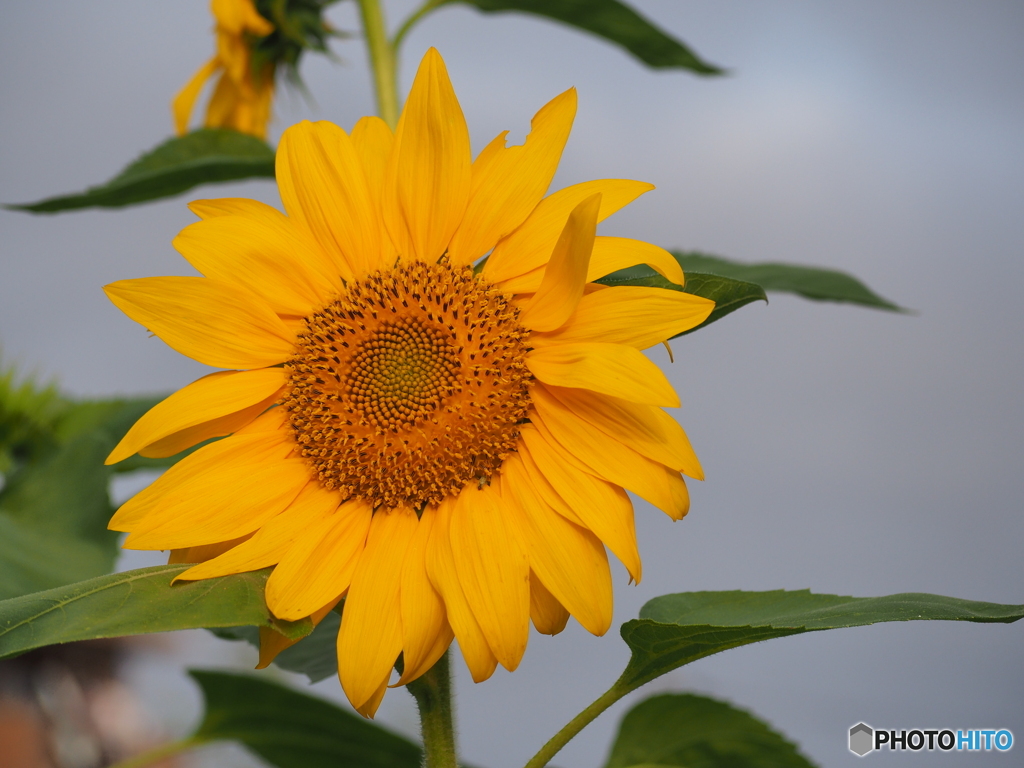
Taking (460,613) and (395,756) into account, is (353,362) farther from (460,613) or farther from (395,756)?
(395,756)

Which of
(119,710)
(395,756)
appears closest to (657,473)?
(395,756)

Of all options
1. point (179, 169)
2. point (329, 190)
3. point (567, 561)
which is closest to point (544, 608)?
point (567, 561)

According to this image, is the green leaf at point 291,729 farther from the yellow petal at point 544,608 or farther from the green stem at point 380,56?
the green stem at point 380,56

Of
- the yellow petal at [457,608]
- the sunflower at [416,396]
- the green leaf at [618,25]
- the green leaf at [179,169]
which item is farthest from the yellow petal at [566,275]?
the green leaf at [618,25]

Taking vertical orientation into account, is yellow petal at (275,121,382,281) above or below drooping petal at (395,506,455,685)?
above

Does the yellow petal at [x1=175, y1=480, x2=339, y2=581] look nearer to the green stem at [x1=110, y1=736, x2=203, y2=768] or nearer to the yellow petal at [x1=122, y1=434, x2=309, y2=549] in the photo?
the yellow petal at [x1=122, y1=434, x2=309, y2=549]

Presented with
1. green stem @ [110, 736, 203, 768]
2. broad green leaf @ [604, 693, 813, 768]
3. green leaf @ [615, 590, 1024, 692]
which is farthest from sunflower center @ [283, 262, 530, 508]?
green stem @ [110, 736, 203, 768]

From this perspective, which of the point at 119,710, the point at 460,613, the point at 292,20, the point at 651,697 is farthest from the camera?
the point at 119,710
